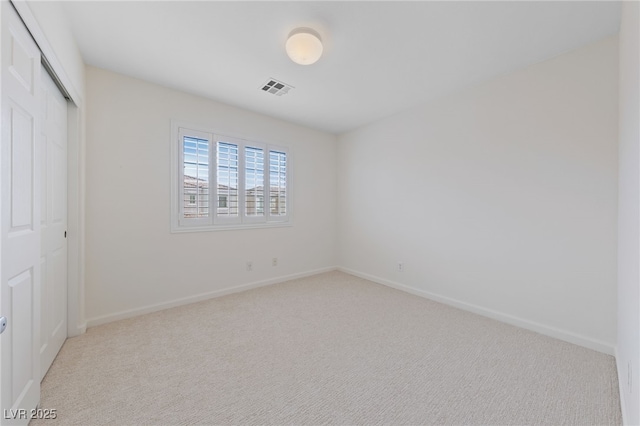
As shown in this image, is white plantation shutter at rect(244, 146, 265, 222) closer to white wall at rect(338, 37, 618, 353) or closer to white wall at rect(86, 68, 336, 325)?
white wall at rect(86, 68, 336, 325)

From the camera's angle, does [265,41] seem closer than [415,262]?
Yes

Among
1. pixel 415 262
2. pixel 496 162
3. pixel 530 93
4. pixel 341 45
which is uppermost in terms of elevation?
→ pixel 341 45

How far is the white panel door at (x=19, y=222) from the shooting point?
1069 millimetres

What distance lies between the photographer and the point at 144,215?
8.79 feet

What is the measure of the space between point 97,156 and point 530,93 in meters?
4.23

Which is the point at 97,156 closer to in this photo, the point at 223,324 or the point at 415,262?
the point at 223,324

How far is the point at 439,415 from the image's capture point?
138cm

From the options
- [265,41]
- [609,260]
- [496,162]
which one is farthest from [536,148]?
[265,41]

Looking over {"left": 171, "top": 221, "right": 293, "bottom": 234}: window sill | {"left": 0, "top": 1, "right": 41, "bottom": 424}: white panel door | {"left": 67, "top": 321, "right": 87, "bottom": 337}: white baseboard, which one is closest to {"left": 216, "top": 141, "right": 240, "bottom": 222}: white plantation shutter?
{"left": 171, "top": 221, "right": 293, "bottom": 234}: window sill

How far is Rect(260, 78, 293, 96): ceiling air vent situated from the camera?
105 inches

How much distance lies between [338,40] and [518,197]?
224 centimetres

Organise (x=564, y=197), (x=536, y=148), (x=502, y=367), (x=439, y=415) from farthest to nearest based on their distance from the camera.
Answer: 1. (x=536, y=148)
2. (x=564, y=197)
3. (x=502, y=367)
4. (x=439, y=415)

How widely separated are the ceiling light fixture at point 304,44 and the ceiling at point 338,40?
62 millimetres

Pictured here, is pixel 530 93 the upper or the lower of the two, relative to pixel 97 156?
upper
